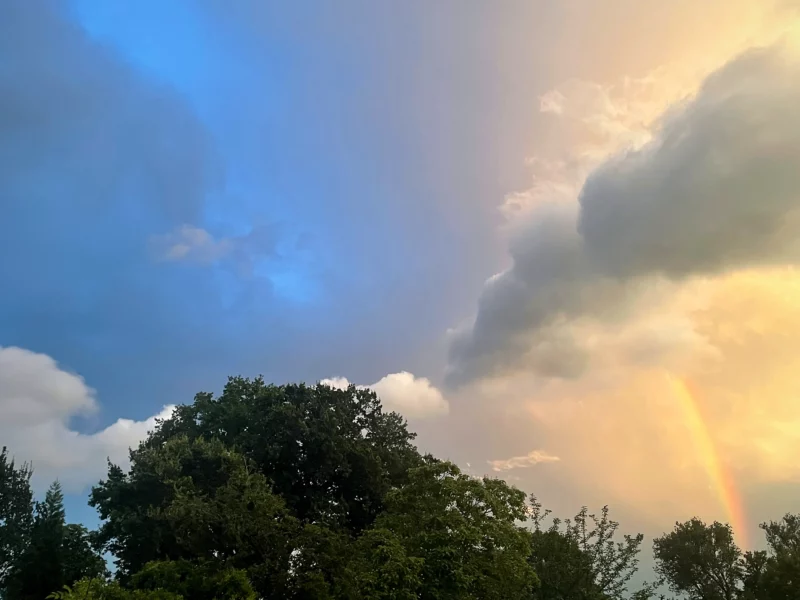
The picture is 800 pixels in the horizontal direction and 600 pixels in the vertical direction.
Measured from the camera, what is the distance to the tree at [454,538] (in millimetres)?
19688

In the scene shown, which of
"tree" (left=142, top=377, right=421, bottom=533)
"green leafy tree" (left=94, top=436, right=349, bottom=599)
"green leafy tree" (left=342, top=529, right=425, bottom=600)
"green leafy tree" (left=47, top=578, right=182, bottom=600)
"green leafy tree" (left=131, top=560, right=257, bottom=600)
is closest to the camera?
"green leafy tree" (left=342, top=529, right=425, bottom=600)

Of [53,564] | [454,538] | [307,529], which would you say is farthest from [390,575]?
[53,564]

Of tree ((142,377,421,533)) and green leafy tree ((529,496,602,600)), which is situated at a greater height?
tree ((142,377,421,533))

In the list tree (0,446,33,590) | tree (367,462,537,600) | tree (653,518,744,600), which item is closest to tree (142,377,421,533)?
tree (367,462,537,600)

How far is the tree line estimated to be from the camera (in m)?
21.0

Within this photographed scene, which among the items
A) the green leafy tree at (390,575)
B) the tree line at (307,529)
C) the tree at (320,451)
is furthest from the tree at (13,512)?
the green leafy tree at (390,575)

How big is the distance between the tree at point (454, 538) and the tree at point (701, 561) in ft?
129

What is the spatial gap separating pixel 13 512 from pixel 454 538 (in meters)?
53.5

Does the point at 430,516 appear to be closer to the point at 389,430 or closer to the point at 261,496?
the point at 261,496

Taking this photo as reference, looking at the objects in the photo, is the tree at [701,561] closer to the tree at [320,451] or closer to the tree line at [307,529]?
the tree line at [307,529]

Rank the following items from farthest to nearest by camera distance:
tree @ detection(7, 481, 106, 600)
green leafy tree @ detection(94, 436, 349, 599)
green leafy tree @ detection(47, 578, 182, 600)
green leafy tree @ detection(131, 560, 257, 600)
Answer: tree @ detection(7, 481, 106, 600) < green leafy tree @ detection(94, 436, 349, 599) < green leafy tree @ detection(131, 560, 257, 600) < green leafy tree @ detection(47, 578, 182, 600)

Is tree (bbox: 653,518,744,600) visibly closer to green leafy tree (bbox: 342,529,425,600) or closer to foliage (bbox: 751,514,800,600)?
foliage (bbox: 751,514,800,600)

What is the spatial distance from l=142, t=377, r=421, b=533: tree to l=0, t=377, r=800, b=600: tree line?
10 cm

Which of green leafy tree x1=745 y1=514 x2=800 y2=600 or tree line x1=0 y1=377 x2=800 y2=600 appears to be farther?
green leafy tree x1=745 y1=514 x2=800 y2=600
